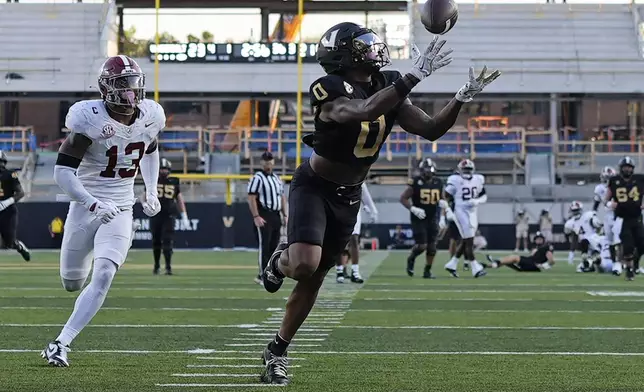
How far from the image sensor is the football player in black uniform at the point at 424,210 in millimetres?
14750

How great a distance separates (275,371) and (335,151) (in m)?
0.98

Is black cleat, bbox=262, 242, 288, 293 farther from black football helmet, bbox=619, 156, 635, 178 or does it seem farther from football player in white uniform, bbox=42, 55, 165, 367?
black football helmet, bbox=619, 156, 635, 178

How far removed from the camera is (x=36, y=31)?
3412cm

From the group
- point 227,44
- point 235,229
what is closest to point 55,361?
point 235,229

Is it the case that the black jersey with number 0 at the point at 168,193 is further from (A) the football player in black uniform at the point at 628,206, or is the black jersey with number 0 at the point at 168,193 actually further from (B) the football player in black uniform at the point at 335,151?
(B) the football player in black uniform at the point at 335,151

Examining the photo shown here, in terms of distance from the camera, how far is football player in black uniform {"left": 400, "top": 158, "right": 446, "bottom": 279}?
48.4ft

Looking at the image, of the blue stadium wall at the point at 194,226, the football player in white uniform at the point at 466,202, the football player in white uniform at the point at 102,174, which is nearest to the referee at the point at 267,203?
the football player in white uniform at the point at 466,202

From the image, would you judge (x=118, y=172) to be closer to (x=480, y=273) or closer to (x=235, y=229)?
(x=480, y=273)

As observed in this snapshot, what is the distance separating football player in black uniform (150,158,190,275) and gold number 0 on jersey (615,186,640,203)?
5421 millimetres

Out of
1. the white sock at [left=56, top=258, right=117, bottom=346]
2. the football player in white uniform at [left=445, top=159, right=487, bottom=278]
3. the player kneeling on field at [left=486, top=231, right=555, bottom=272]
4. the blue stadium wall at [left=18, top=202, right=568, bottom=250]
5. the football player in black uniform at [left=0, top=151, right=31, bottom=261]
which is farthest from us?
the blue stadium wall at [left=18, top=202, right=568, bottom=250]

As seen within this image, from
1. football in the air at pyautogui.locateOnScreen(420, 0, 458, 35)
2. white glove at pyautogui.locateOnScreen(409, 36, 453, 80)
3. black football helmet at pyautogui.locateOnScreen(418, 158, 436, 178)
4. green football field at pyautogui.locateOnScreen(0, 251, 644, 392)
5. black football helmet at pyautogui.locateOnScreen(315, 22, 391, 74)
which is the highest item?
football in the air at pyautogui.locateOnScreen(420, 0, 458, 35)

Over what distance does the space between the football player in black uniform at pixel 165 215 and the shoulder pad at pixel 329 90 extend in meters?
10.4

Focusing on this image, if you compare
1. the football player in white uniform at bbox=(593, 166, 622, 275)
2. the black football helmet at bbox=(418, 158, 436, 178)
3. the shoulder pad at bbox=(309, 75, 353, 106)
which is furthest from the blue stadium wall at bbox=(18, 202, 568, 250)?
the shoulder pad at bbox=(309, 75, 353, 106)

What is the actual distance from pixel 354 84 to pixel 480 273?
9.89 meters
